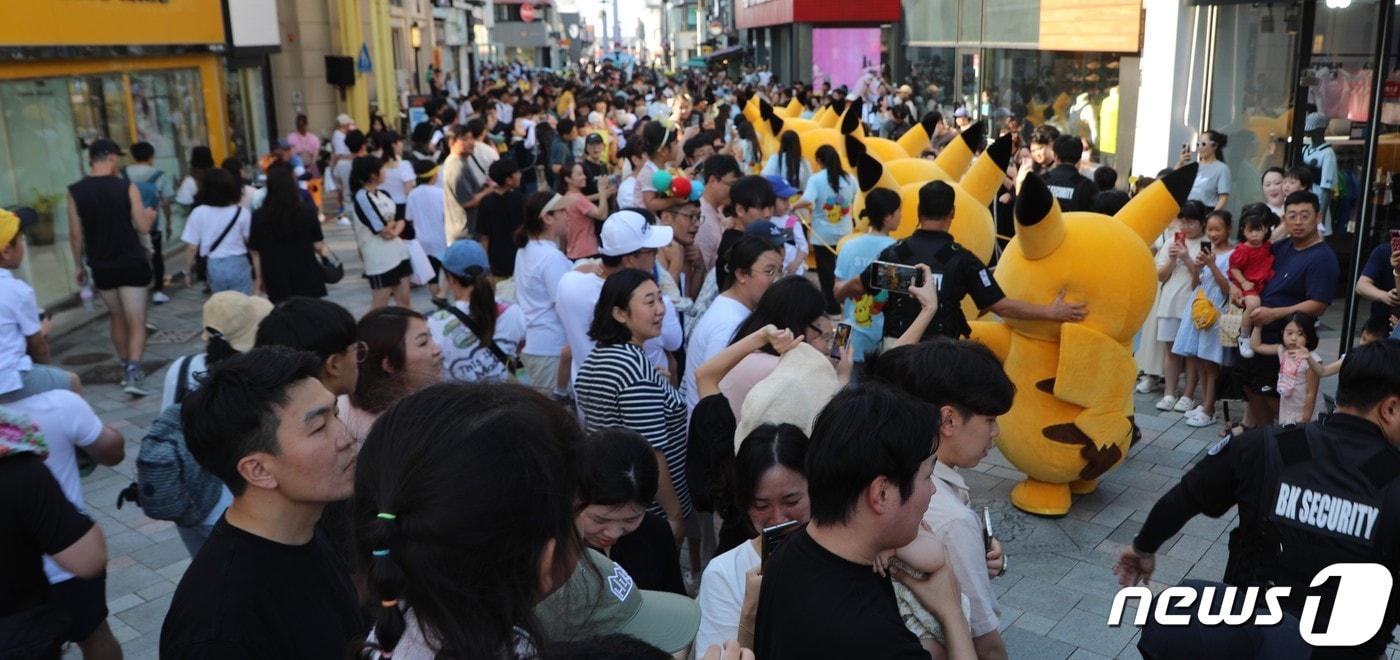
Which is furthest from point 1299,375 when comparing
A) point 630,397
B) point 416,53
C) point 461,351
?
point 416,53

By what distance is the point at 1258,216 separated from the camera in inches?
248

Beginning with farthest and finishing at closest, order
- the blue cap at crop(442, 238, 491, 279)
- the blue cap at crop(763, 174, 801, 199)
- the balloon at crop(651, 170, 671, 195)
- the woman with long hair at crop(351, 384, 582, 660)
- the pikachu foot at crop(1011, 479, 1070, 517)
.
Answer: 1. the blue cap at crop(763, 174, 801, 199)
2. the balloon at crop(651, 170, 671, 195)
3. the pikachu foot at crop(1011, 479, 1070, 517)
4. the blue cap at crop(442, 238, 491, 279)
5. the woman with long hair at crop(351, 384, 582, 660)

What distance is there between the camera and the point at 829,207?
888cm

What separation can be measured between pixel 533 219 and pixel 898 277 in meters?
2.22

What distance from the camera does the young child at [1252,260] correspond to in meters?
6.22

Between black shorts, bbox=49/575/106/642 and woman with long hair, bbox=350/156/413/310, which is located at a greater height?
woman with long hair, bbox=350/156/413/310

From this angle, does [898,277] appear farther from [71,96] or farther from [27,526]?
[71,96]

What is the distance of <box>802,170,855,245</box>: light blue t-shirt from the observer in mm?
8898

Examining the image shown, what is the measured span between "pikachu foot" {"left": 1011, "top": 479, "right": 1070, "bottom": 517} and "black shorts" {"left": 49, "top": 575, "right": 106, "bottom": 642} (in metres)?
4.37

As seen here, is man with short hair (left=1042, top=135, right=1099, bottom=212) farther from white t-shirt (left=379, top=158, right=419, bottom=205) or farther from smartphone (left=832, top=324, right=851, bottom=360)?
white t-shirt (left=379, top=158, right=419, bottom=205)

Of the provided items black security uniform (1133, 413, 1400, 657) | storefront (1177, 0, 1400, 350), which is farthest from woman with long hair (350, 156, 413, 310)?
storefront (1177, 0, 1400, 350)

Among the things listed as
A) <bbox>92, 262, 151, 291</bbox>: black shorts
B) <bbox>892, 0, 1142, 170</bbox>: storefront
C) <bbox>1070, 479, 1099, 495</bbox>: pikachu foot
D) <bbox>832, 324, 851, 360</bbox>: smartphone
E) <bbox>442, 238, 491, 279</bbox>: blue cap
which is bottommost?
<bbox>1070, 479, 1099, 495</bbox>: pikachu foot

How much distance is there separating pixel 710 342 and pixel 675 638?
2684 mm

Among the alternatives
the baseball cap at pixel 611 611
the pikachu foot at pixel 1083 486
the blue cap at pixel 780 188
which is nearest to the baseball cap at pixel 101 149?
the blue cap at pixel 780 188
